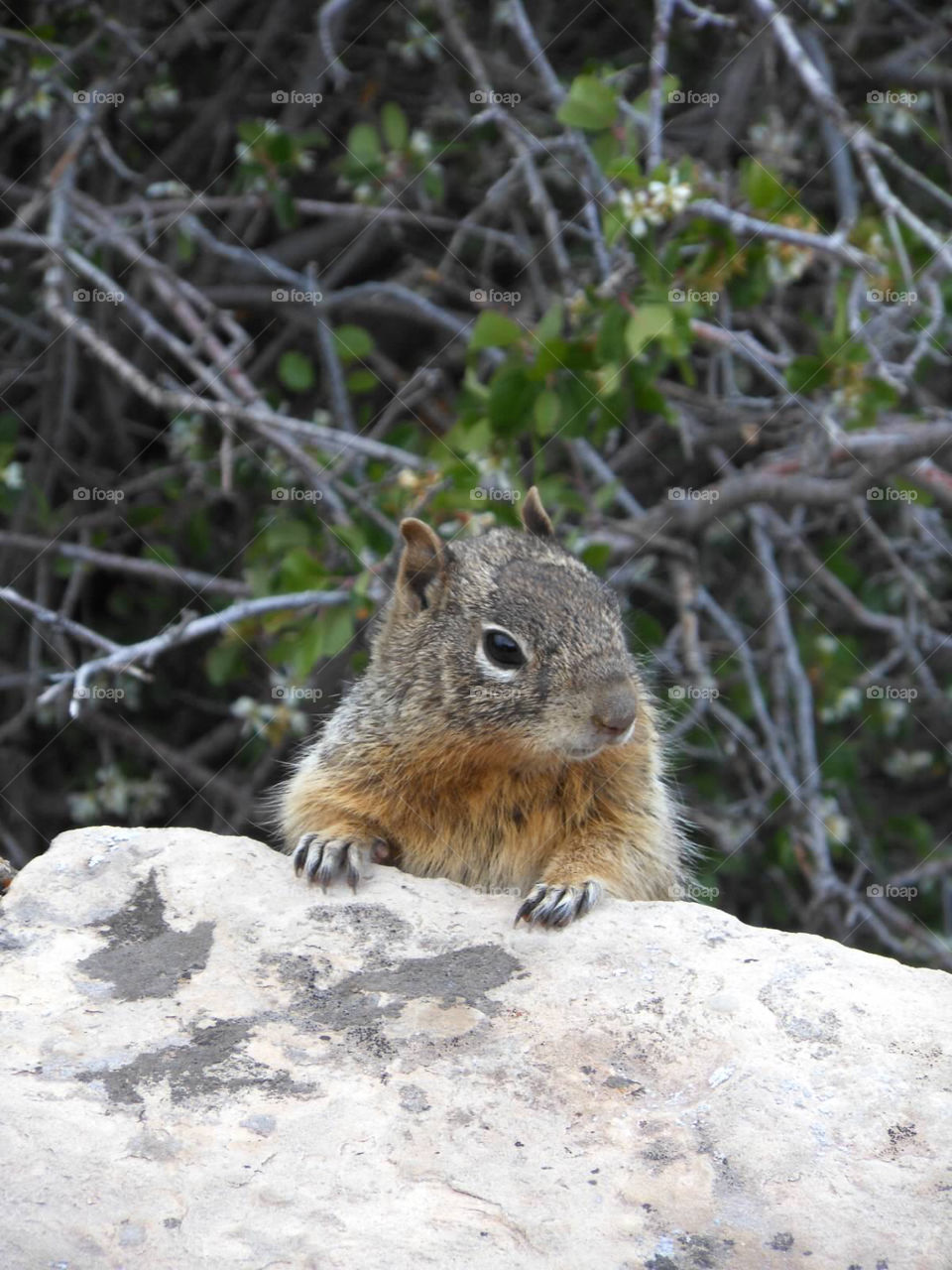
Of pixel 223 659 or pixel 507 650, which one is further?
pixel 223 659

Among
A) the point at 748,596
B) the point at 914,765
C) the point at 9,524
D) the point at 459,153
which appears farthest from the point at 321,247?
the point at 914,765

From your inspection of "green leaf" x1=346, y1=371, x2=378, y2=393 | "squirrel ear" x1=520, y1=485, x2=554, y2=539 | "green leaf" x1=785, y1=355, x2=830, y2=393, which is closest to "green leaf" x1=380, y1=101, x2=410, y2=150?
"green leaf" x1=346, y1=371, x2=378, y2=393

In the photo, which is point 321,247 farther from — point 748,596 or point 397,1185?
point 397,1185

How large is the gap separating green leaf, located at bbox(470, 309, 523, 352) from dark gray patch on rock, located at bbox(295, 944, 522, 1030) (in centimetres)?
252

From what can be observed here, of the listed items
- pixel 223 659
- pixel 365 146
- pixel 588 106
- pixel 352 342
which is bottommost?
pixel 223 659

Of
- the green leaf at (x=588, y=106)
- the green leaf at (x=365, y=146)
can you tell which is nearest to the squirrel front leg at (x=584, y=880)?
the green leaf at (x=588, y=106)

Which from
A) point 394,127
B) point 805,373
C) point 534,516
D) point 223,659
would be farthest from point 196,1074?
point 394,127

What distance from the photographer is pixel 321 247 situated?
6.93m

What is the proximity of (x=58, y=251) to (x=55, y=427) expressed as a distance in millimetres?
1235

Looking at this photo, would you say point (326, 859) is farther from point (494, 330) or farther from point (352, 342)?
point (352, 342)

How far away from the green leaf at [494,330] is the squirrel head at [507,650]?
93 cm

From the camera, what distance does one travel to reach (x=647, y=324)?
4773mm

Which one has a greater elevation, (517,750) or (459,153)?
(459,153)

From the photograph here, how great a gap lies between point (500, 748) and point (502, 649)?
0.27 meters
